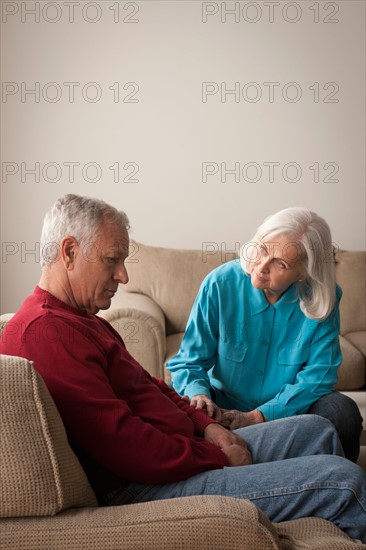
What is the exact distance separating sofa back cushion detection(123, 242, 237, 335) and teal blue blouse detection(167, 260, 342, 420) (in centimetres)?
145

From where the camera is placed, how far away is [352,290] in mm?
4082

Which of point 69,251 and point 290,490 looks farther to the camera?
point 69,251

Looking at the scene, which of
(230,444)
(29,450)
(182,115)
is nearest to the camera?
(29,450)

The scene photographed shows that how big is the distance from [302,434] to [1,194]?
10.1 ft

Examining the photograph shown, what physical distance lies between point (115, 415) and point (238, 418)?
83cm

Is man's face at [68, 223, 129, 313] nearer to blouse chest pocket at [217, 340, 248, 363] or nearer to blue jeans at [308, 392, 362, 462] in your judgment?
blouse chest pocket at [217, 340, 248, 363]

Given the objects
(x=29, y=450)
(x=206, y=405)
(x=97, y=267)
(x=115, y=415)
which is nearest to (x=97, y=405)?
(x=115, y=415)

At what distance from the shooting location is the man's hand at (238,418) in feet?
7.39

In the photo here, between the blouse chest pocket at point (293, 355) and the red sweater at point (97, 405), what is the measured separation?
2.60 feet

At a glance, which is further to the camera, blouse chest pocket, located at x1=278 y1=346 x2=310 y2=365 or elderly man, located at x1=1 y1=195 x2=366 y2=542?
blouse chest pocket, located at x1=278 y1=346 x2=310 y2=365

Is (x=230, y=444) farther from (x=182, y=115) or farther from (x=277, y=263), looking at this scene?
(x=182, y=115)

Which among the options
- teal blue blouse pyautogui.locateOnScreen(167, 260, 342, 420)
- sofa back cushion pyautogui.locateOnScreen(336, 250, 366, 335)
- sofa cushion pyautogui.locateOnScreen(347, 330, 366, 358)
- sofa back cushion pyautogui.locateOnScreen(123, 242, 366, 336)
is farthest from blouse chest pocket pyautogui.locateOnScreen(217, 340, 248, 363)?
sofa back cushion pyautogui.locateOnScreen(336, 250, 366, 335)

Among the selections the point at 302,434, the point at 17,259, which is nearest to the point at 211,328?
the point at 302,434

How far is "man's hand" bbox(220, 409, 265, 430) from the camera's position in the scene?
225 cm
